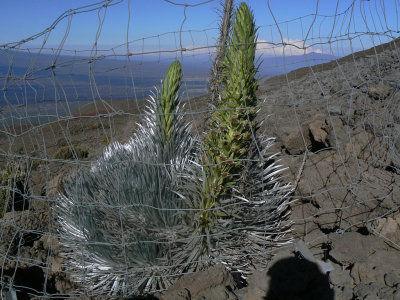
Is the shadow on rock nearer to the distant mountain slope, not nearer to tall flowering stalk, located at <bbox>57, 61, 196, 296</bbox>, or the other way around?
tall flowering stalk, located at <bbox>57, 61, 196, 296</bbox>

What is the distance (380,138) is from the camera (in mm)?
3326

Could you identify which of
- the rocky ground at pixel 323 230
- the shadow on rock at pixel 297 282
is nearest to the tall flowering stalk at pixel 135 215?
the rocky ground at pixel 323 230

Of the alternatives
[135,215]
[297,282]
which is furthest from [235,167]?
[297,282]

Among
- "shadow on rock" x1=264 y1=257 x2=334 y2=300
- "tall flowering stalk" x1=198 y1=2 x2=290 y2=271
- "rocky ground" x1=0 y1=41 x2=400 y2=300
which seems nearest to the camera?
"shadow on rock" x1=264 y1=257 x2=334 y2=300

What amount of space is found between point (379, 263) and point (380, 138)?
1.47 meters

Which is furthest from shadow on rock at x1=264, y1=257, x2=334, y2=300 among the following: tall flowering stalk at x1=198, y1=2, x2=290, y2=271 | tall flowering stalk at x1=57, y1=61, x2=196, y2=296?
tall flowering stalk at x1=57, y1=61, x2=196, y2=296

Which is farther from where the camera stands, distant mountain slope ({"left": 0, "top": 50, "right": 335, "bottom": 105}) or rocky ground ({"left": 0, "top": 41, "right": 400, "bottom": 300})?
distant mountain slope ({"left": 0, "top": 50, "right": 335, "bottom": 105})

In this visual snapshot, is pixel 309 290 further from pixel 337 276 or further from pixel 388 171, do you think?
pixel 388 171

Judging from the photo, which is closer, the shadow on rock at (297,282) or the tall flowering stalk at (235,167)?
the shadow on rock at (297,282)

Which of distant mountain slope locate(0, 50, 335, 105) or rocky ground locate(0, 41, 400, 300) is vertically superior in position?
distant mountain slope locate(0, 50, 335, 105)

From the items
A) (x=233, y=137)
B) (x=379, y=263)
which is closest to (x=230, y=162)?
(x=233, y=137)

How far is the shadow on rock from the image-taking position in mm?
1926

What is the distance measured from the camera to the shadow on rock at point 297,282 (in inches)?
75.8

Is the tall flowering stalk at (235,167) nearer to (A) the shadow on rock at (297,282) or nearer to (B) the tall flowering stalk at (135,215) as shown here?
(B) the tall flowering stalk at (135,215)
